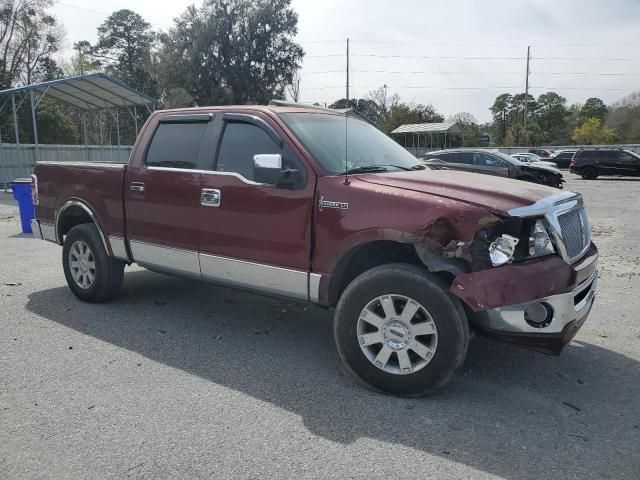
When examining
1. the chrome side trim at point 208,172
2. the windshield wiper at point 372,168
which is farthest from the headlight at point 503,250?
the chrome side trim at point 208,172

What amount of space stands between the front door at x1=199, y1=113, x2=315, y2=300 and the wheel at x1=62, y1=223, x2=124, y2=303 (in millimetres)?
1428

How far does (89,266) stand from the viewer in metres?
5.55

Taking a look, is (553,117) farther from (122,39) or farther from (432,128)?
(122,39)

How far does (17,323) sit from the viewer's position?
198 inches

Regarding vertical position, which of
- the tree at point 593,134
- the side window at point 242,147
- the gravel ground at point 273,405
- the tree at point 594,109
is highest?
the tree at point 594,109

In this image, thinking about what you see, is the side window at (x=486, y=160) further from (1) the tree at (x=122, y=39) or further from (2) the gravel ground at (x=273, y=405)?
(1) the tree at (x=122, y=39)

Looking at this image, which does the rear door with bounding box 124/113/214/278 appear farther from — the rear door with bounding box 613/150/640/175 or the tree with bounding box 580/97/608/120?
the tree with bounding box 580/97/608/120

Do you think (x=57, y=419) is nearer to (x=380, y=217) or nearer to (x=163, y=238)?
(x=163, y=238)

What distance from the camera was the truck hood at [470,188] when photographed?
3.38 metres

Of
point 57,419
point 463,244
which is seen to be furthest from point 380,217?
point 57,419

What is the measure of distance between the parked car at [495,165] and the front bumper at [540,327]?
1479 cm

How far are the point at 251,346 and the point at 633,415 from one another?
2816 mm

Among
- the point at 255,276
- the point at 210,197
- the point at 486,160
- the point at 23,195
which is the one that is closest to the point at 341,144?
the point at 210,197

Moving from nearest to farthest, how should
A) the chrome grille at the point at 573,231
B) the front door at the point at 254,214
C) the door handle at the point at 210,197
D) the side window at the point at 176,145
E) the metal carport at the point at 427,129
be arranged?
1. the chrome grille at the point at 573,231
2. the front door at the point at 254,214
3. the door handle at the point at 210,197
4. the side window at the point at 176,145
5. the metal carport at the point at 427,129
